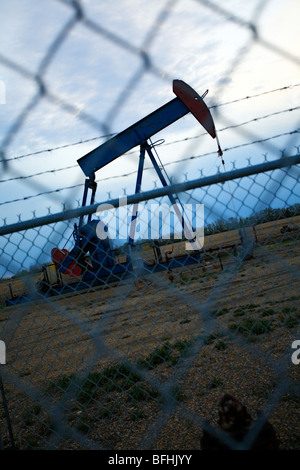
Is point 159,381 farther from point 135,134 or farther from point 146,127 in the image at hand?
point 146,127

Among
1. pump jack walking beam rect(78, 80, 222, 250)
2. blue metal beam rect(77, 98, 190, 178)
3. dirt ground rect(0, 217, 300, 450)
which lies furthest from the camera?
blue metal beam rect(77, 98, 190, 178)

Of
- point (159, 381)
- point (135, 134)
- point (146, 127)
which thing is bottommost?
point (159, 381)

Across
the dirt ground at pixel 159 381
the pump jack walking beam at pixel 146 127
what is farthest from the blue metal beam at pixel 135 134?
the dirt ground at pixel 159 381

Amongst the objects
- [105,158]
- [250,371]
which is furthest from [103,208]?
[105,158]

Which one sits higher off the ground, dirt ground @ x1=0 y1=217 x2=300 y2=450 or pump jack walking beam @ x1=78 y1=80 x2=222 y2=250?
pump jack walking beam @ x1=78 y1=80 x2=222 y2=250

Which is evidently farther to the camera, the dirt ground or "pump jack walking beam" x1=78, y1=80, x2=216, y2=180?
"pump jack walking beam" x1=78, y1=80, x2=216, y2=180

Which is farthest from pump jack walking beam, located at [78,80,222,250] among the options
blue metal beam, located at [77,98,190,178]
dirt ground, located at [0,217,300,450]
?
dirt ground, located at [0,217,300,450]

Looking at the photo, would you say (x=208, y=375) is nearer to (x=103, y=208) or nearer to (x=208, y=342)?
(x=208, y=342)

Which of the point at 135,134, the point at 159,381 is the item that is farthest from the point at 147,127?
the point at 159,381

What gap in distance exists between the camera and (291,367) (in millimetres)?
3930

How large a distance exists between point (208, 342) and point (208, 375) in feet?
3.31

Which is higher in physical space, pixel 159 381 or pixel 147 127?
pixel 147 127

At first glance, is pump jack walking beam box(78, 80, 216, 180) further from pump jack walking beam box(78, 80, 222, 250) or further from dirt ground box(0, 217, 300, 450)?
dirt ground box(0, 217, 300, 450)
